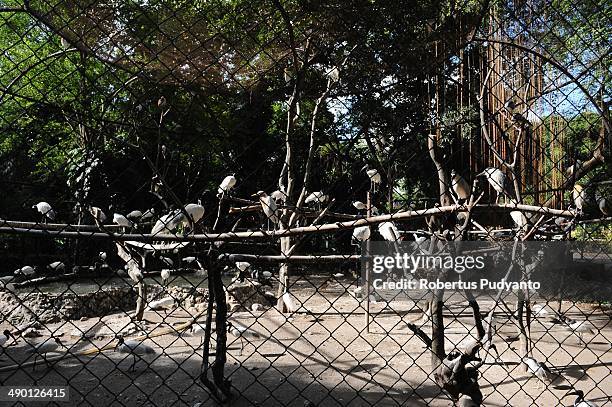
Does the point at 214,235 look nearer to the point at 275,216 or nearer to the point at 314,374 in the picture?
the point at 275,216

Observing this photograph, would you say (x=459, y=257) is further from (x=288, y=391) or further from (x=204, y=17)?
(x=288, y=391)

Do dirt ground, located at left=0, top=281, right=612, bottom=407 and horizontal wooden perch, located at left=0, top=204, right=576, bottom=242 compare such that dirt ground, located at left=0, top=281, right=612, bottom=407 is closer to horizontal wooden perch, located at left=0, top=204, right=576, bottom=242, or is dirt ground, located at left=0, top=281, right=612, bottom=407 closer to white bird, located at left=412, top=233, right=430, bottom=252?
white bird, located at left=412, top=233, right=430, bottom=252

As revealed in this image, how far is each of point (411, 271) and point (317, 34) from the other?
0.77m

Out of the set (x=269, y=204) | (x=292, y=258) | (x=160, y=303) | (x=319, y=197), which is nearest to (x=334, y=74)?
(x=292, y=258)

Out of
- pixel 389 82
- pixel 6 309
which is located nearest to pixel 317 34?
pixel 389 82

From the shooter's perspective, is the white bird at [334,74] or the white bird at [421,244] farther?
the white bird at [421,244]

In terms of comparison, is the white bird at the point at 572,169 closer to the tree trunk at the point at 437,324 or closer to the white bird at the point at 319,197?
the tree trunk at the point at 437,324

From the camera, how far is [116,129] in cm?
144

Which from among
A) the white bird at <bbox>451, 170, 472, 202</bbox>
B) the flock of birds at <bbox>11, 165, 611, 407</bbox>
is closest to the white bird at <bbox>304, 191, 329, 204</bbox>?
the flock of birds at <bbox>11, 165, 611, 407</bbox>

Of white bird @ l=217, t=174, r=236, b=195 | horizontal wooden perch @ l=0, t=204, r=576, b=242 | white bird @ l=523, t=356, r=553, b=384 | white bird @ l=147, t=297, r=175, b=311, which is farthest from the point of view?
white bird @ l=147, t=297, r=175, b=311

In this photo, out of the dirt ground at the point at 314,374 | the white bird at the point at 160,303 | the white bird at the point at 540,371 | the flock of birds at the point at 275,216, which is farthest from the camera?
the white bird at the point at 160,303

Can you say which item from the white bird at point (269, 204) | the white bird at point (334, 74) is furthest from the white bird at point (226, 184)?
the white bird at point (334, 74)

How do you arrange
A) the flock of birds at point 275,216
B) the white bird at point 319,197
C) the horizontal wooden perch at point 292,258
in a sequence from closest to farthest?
the horizontal wooden perch at point 292,258
the flock of birds at point 275,216
the white bird at point 319,197

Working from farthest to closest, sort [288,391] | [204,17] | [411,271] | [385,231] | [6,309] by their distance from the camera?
[6,309]
[385,231]
[288,391]
[411,271]
[204,17]
